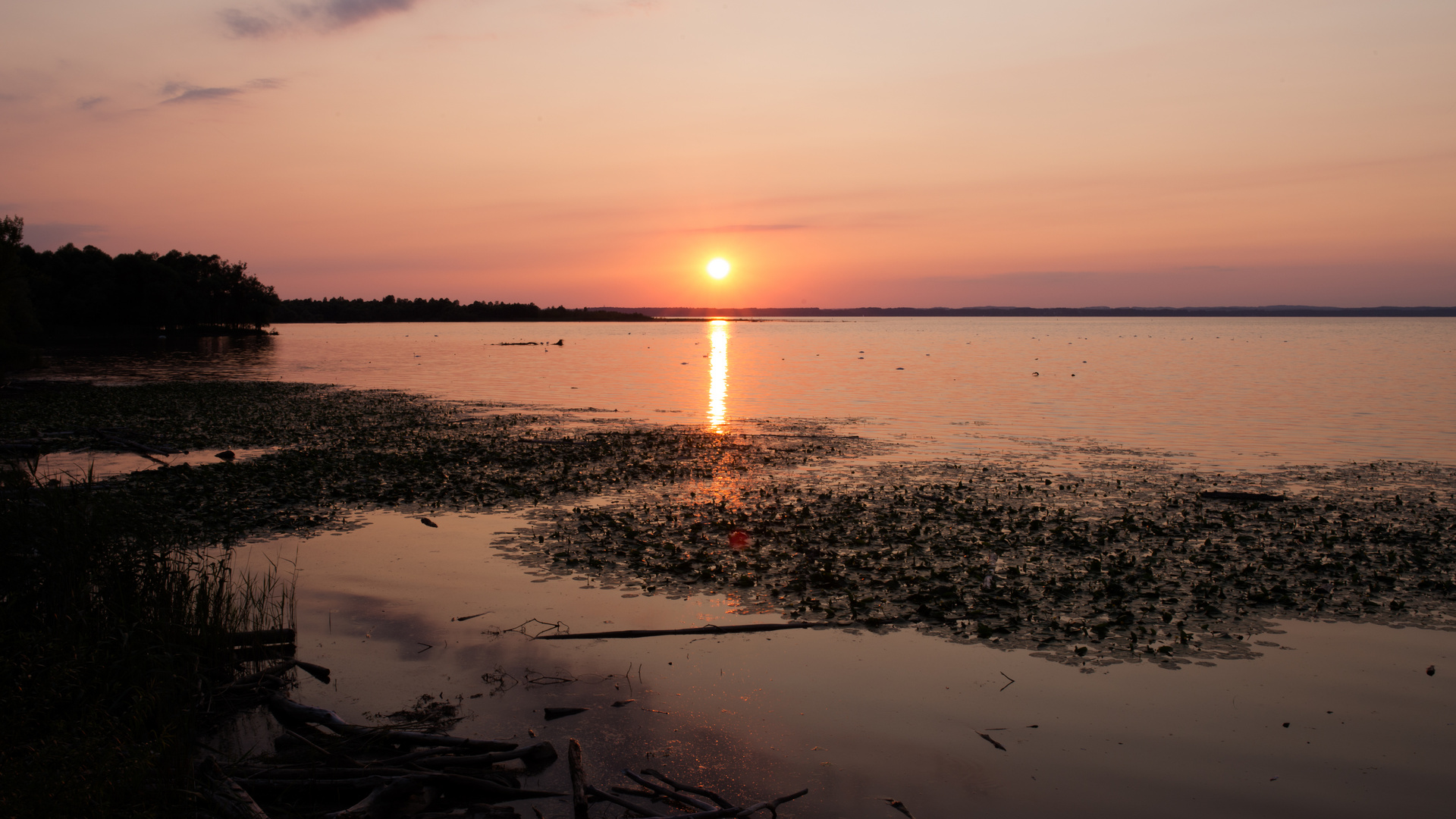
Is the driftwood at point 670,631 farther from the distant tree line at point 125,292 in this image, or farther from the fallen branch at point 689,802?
the distant tree line at point 125,292

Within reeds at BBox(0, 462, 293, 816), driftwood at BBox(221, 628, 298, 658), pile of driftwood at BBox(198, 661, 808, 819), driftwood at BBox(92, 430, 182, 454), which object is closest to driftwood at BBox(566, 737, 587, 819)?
pile of driftwood at BBox(198, 661, 808, 819)

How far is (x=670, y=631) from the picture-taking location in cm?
1280

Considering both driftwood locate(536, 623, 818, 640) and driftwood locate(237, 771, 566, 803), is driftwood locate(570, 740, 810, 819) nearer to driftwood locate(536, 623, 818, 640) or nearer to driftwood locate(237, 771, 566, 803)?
driftwood locate(237, 771, 566, 803)

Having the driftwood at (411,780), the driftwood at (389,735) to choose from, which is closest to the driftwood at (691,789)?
the driftwood at (411,780)

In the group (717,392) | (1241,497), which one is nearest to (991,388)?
(717,392)

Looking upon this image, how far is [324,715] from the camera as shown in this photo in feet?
30.8

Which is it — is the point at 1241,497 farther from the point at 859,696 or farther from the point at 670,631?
the point at 670,631

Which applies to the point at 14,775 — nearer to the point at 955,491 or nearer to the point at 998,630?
the point at 998,630

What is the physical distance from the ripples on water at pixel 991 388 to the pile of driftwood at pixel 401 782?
23.5m

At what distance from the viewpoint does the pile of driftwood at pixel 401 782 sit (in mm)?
7609

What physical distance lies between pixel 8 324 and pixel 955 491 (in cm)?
4472

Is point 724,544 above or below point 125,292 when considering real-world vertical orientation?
below

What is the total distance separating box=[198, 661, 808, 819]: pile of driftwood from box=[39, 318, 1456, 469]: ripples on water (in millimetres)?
23487

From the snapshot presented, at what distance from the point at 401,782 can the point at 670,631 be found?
17.5 feet
